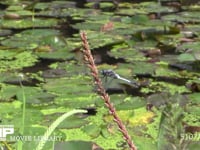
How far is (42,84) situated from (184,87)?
527 millimetres

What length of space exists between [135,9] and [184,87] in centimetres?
124

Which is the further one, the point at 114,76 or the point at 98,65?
the point at 98,65

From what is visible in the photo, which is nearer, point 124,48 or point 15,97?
point 15,97

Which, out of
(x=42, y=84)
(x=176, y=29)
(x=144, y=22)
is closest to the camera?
(x=42, y=84)

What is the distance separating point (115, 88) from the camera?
1973 millimetres

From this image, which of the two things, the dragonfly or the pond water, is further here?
the dragonfly

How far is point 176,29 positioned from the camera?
264 centimetres

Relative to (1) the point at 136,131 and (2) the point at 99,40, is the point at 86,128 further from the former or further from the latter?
(2) the point at 99,40

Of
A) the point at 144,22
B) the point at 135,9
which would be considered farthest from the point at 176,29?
the point at 135,9

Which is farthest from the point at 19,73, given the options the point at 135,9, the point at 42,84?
the point at 135,9

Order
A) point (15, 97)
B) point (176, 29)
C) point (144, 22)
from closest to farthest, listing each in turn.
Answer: point (15, 97) → point (176, 29) → point (144, 22)

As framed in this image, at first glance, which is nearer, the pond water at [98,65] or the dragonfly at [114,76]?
the pond water at [98,65]

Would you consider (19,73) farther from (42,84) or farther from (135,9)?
(135,9)

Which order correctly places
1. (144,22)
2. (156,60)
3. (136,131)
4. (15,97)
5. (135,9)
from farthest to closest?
(135,9)
(144,22)
(156,60)
(15,97)
(136,131)
